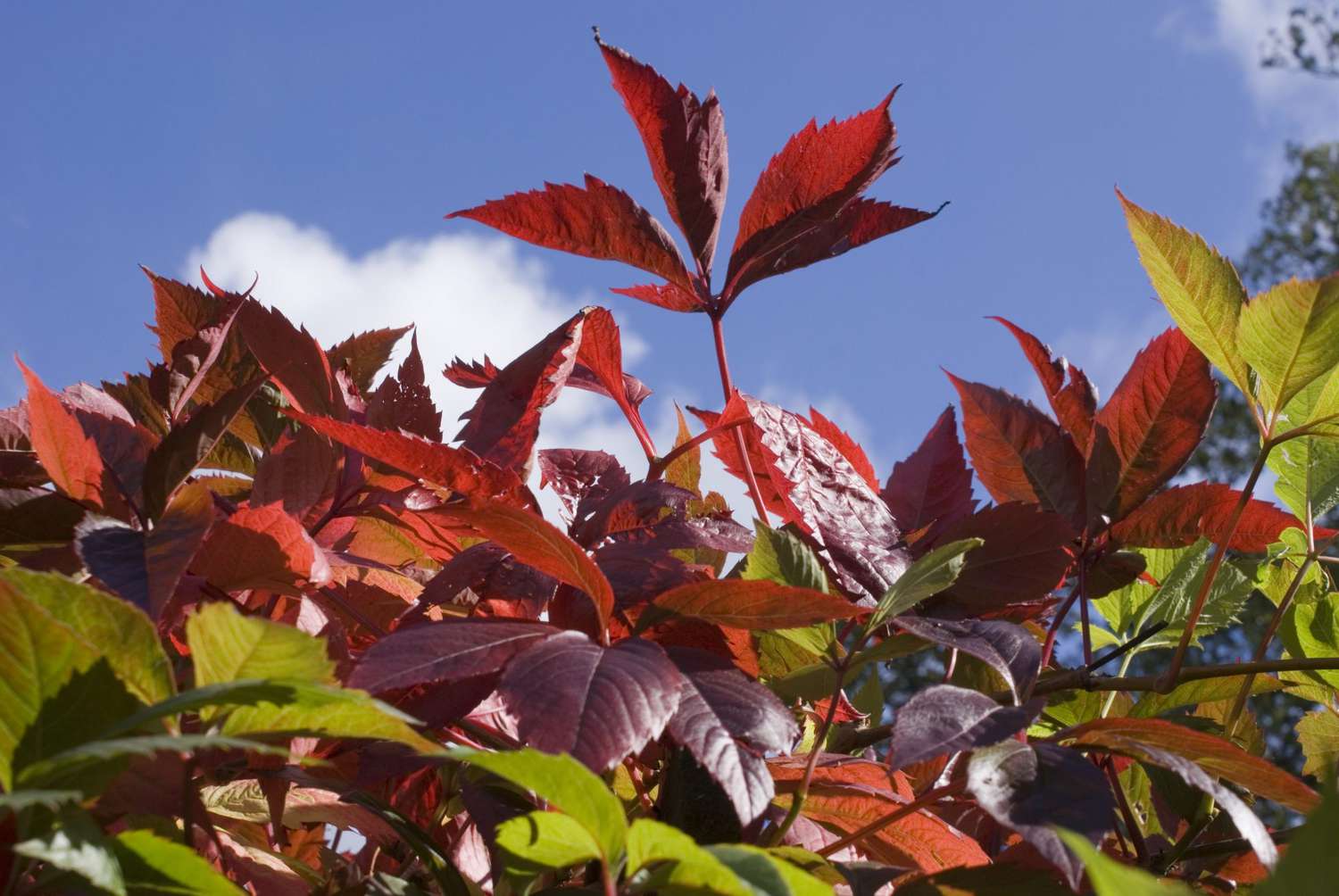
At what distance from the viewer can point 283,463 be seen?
66 centimetres

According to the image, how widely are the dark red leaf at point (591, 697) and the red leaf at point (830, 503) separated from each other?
156 mm

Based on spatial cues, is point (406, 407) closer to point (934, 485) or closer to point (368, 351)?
point (368, 351)

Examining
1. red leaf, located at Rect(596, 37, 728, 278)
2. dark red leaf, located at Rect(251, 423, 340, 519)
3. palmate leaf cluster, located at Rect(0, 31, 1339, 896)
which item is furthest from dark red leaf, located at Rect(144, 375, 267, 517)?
red leaf, located at Rect(596, 37, 728, 278)

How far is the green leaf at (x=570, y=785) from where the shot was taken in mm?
365

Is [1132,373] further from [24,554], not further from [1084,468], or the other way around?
[24,554]

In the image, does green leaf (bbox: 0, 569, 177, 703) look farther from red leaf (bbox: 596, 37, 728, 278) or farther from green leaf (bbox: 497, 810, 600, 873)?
red leaf (bbox: 596, 37, 728, 278)

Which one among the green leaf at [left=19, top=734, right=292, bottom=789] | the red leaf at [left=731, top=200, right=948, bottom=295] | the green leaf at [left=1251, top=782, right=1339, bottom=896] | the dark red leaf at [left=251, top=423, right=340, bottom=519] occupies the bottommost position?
the green leaf at [left=19, top=734, right=292, bottom=789]

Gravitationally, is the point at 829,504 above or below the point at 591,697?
above

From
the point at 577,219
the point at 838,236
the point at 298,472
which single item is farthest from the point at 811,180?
the point at 298,472

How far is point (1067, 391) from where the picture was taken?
0.73m

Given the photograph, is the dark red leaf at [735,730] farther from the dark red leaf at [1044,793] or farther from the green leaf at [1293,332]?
the green leaf at [1293,332]

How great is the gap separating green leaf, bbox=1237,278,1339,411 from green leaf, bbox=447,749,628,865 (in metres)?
0.41

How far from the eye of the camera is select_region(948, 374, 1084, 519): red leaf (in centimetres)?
72

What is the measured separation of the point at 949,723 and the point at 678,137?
0.43 meters
